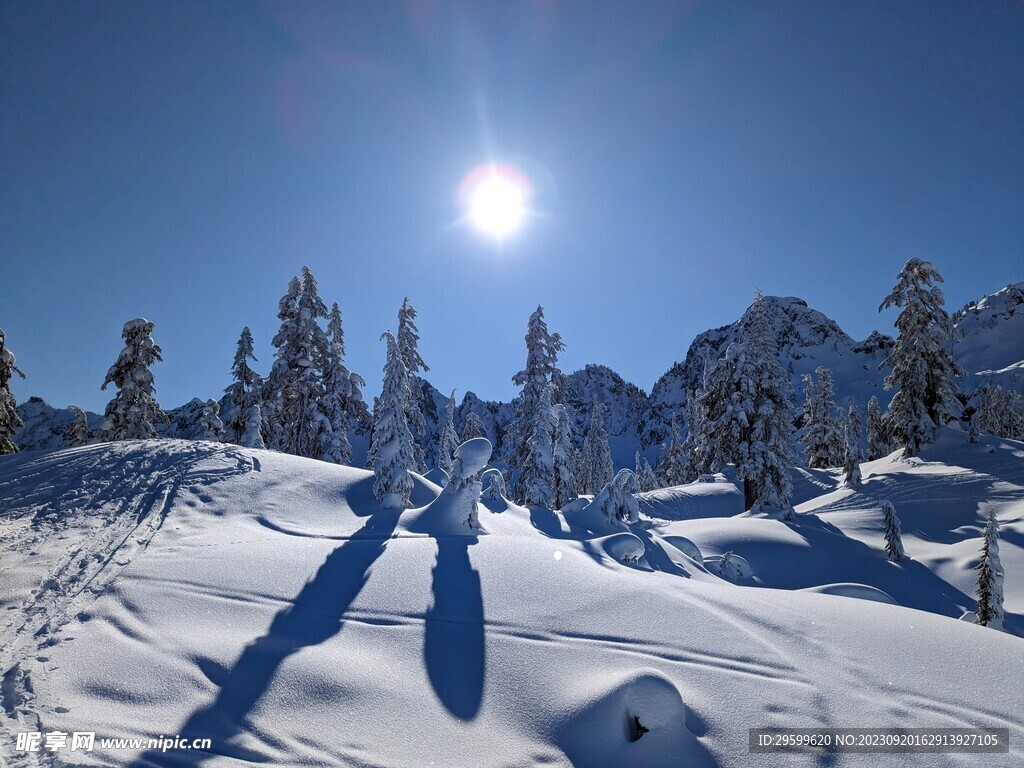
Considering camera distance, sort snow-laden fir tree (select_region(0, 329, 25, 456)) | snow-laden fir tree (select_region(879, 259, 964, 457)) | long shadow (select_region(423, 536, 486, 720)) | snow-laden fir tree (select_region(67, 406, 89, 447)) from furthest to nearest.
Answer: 1. snow-laden fir tree (select_region(67, 406, 89, 447))
2. snow-laden fir tree (select_region(879, 259, 964, 457))
3. snow-laden fir tree (select_region(0, 329, 25, 456))
4. long shadow (select_region(423, 536, 486, 720))

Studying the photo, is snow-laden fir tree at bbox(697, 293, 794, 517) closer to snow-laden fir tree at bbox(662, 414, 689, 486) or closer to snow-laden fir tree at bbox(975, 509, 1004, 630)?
snow-laden fir tree at bbox(975, 509, 1004, 630)

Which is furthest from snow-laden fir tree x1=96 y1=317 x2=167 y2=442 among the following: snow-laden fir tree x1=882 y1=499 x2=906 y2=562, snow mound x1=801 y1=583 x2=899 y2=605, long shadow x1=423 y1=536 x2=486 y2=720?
snow-laden fir tree x1=882 y1=499 x2=906 y2=562

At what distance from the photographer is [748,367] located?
80.4 feet

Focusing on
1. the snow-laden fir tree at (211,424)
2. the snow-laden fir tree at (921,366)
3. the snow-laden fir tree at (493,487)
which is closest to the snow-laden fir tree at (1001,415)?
the snow-laden fir tree at (921,366)

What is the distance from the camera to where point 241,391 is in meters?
31.4

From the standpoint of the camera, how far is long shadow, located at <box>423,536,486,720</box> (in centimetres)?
534

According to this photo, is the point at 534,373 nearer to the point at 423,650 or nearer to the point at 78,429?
the point at 423,650

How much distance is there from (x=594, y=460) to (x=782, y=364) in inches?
2005

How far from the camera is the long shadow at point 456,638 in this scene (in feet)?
17.5

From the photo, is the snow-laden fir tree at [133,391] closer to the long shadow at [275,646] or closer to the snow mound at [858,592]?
the long shadow at [275,646]

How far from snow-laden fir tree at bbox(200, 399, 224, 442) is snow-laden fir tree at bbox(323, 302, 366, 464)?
258 inches

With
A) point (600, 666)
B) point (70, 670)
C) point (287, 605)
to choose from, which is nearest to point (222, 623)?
point (287, 605)

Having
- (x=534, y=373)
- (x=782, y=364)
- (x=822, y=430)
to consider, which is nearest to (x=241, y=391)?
(x=534, y=373)

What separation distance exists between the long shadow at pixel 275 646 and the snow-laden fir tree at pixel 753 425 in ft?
65.3
